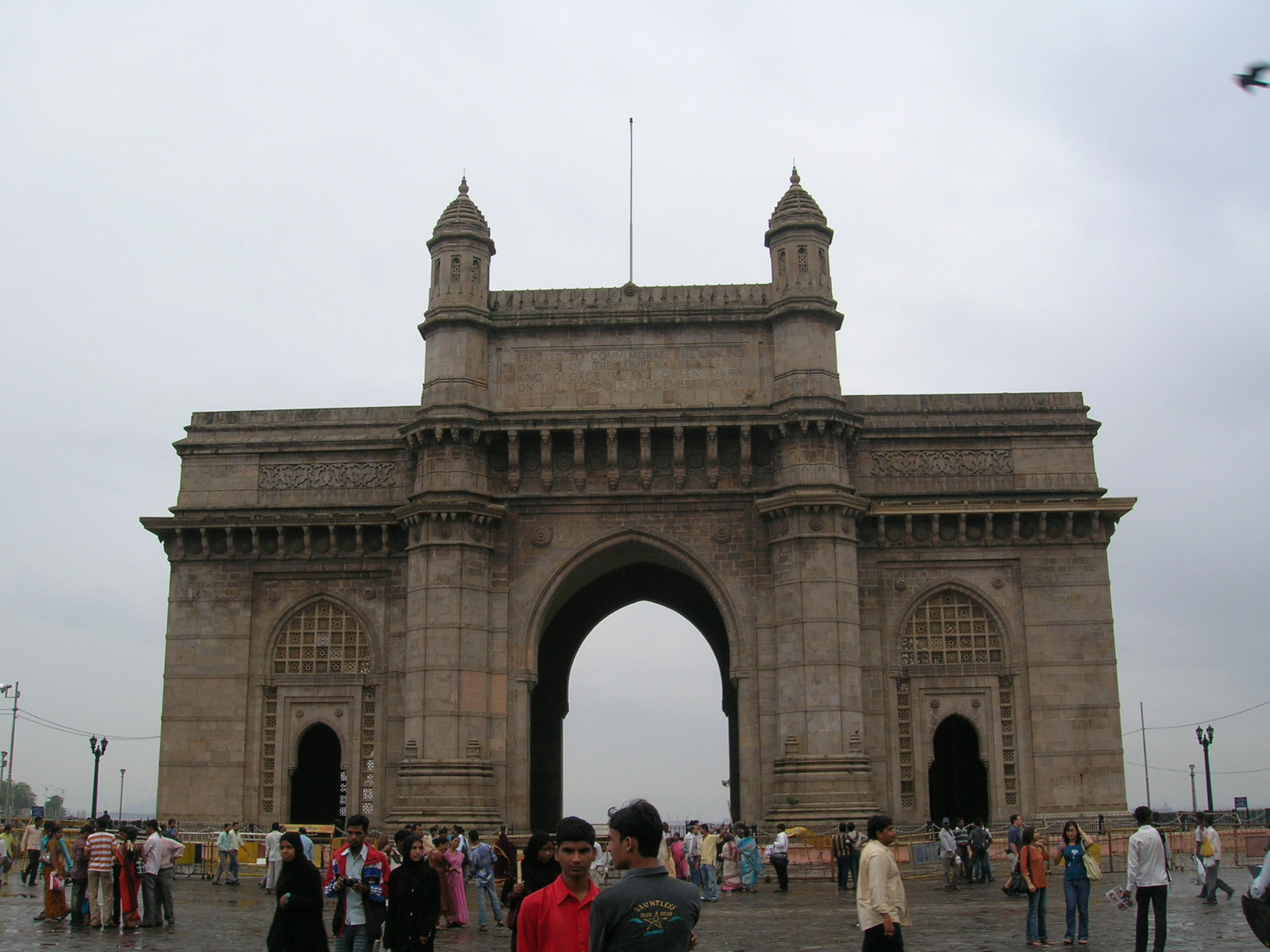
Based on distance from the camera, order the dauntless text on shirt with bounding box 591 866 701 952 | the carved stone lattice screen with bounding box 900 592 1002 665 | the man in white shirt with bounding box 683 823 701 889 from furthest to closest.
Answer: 1. the carved stone lattice screen with bounding box 900 592 1002 665
2. the man in white shirt with bounding box 683 823 701 889
3. the dauntless text on shirt with bounding box 591 866 701 952

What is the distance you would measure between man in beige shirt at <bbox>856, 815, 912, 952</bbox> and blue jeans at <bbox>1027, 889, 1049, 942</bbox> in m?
6.14

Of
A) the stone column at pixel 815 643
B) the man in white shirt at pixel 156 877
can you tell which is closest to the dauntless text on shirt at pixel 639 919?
the man in white shirt at pixel 156 877

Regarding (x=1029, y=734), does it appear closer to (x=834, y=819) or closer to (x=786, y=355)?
(x=834, y=819)

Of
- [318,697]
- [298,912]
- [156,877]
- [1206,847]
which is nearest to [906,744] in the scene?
[1206,847]

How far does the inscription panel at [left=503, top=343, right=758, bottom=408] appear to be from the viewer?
32.8 metres

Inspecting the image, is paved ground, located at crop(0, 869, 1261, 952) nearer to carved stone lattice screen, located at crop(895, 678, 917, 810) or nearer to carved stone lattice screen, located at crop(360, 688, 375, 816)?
carved stone lattice screen, located at crop(895, 678, 917, 810)

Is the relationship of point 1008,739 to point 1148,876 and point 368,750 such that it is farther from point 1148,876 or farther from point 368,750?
point 1148,876

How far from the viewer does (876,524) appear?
32500 millimetres

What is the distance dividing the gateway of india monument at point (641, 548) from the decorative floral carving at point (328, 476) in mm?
67

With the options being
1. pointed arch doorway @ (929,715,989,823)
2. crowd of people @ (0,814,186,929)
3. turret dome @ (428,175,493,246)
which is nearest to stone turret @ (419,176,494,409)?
turret dome @ (428,175,493,246)

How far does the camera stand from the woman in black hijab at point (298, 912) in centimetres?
Answer: 1111

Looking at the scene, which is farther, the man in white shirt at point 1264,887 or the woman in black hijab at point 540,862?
the woman in black hijab at point 540,862

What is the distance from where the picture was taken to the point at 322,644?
33.2 metres

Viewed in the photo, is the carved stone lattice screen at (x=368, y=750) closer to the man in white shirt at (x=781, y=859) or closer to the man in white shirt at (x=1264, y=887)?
the man in white shirt at (x=781, y=859)
